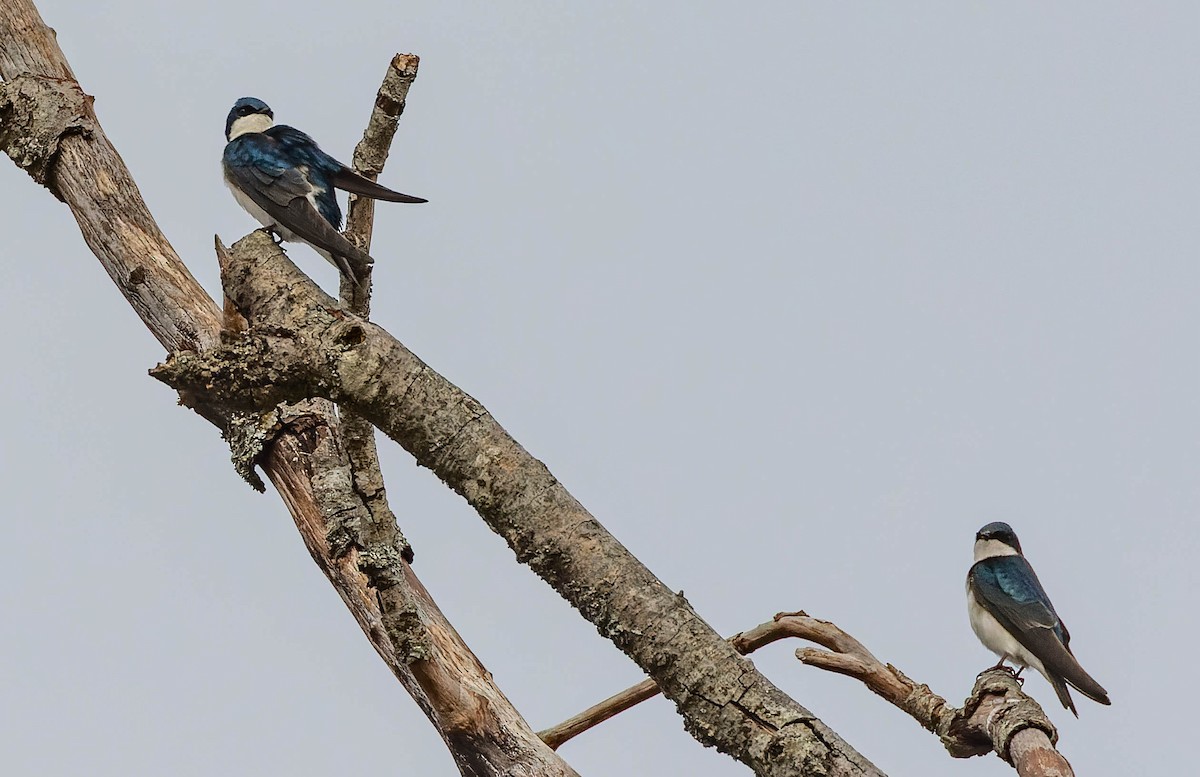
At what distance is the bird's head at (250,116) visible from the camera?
964cm

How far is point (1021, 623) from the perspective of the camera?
7.45 meters

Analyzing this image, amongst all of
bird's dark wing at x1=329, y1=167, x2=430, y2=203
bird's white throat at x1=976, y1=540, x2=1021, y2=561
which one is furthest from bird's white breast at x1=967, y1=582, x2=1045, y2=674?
bird's dark wing at x1=329, y1=167, x2=430, y2=203

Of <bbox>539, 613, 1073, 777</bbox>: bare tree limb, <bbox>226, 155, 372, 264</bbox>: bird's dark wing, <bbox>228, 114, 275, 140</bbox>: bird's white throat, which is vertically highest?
<bbox>228, 114, 275, 140</bbox>: bird's white throat

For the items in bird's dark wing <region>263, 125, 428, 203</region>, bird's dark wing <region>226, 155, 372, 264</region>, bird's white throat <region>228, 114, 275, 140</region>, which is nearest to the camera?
bird's dark wing <region>263, 125, 428, 203</region>

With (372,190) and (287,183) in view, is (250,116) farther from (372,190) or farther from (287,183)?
(372,190)

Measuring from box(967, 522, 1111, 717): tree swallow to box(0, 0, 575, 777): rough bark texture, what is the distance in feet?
11.8

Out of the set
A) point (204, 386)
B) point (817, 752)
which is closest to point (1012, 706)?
point (817, 752)

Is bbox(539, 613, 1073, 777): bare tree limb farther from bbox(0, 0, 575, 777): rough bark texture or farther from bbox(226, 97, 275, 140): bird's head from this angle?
bbox(226, 97, 275, 140): bird's head

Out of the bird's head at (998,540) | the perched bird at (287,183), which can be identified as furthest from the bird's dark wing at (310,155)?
the bird's head at (998,540)

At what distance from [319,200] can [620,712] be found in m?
4.15

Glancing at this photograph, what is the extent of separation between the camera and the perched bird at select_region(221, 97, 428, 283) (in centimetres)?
729

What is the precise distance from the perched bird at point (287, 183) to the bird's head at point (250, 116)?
1.21 metres

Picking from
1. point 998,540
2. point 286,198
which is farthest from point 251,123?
point 998,540

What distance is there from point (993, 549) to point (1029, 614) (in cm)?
130
